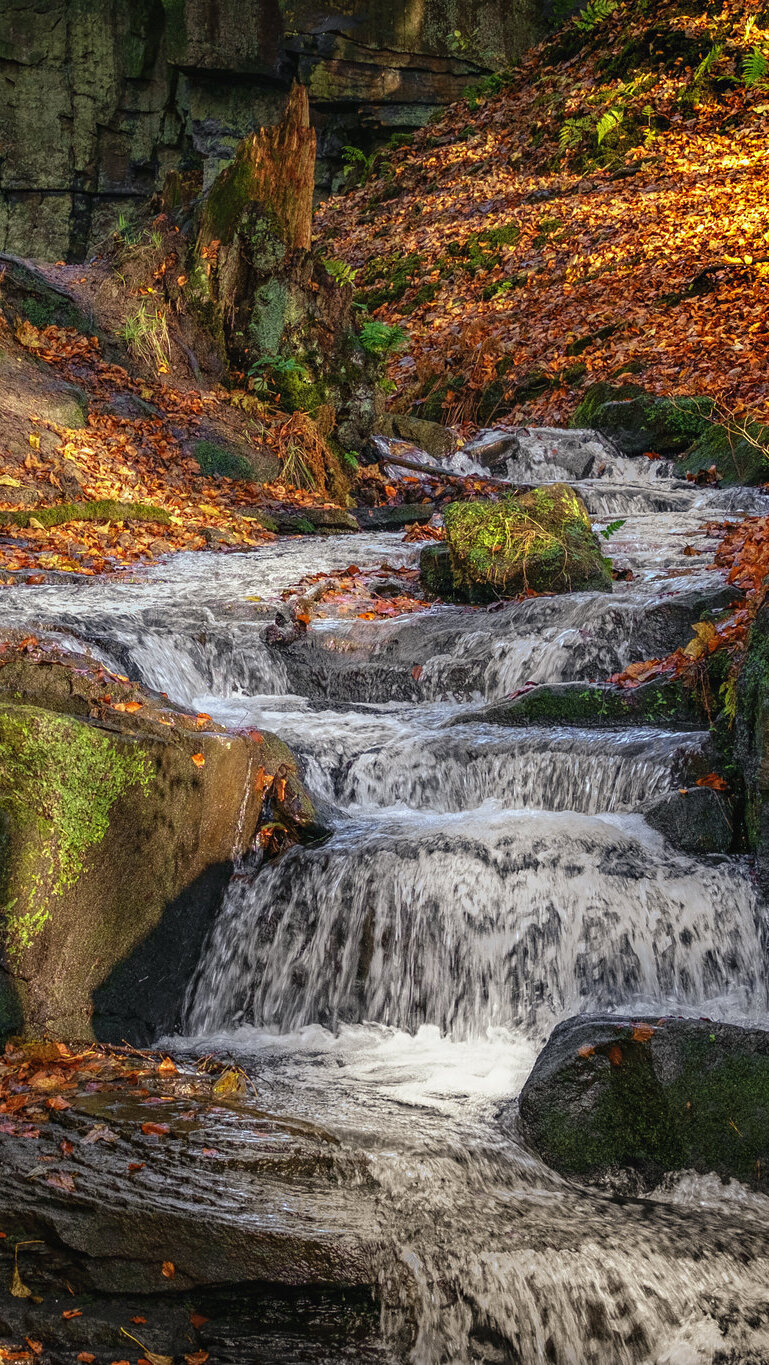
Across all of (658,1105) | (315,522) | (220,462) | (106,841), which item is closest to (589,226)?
(220,462)

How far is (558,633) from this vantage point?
22.9 ft

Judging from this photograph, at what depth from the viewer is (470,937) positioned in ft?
15.4

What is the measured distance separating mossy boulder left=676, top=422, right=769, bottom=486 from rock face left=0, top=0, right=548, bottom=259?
51.9 ft

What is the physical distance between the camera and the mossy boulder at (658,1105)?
11.3 feet

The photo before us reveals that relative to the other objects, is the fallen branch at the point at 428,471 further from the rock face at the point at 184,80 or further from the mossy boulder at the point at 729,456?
the rock face at the point at 184,80

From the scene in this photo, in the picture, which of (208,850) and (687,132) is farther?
(687,132)

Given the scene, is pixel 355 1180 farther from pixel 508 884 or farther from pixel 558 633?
pixel 558 633

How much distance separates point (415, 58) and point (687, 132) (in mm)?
8408

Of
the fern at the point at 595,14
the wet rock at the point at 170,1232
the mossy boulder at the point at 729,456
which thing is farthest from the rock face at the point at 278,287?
the fern at the point at 595,14

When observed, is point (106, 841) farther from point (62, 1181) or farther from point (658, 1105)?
point (658, 1105)

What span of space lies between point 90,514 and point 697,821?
6369mm

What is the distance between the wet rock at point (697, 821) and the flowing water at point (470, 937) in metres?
0.08

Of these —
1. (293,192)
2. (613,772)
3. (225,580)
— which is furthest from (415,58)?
(613,772)

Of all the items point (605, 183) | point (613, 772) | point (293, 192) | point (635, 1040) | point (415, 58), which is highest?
point (415, 58)
